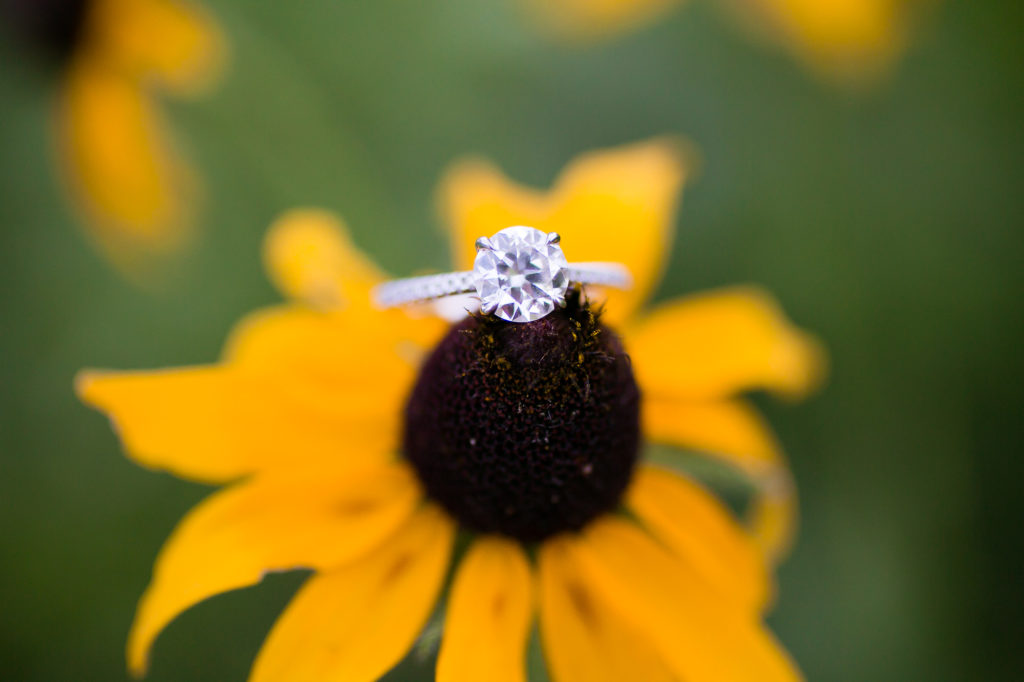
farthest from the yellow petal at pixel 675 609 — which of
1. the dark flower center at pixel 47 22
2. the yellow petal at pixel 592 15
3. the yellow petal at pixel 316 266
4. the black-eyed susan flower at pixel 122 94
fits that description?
the dark flower center at pixel 47 22

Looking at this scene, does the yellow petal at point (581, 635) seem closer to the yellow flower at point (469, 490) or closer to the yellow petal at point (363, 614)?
the yellow flower at point (469, 490)

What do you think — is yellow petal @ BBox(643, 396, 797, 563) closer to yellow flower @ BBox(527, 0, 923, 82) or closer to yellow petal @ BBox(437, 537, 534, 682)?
yellow petal @ BBox(437, 537, 534, 682)

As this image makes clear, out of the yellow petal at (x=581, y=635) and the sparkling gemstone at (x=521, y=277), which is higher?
the sparkling gemstone at (x=521, y=277)

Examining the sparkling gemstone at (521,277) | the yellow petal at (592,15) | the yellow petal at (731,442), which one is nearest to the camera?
the sparkling gemstone at (521,277)

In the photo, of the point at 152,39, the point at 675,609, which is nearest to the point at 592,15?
the point at 152,39

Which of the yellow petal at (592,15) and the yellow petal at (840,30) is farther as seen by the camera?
the yellow petal at (592,15)

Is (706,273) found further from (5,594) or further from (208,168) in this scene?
(5,594)

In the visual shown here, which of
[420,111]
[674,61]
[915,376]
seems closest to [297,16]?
[420,111]

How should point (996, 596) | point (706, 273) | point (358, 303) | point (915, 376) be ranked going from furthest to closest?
point (706, 273) → point (915, 376) → point (996, 596) → point (358, 303)

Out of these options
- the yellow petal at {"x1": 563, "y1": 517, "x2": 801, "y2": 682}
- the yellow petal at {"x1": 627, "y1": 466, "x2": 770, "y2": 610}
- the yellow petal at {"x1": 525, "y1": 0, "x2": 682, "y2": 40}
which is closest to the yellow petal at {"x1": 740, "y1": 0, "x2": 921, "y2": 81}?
the yellow petal at {"x1": 525, "y1": 0, "x2": 682, "y2": 40}


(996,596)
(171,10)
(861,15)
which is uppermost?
(171,10)
